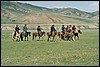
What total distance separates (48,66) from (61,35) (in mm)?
24358

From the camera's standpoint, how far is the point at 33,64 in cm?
1548

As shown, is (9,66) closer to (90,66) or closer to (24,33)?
(90,66)

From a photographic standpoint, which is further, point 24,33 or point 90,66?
point 24,33

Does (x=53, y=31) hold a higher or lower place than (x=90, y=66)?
lower

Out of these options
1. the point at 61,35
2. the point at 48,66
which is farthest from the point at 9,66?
the point at 61,35

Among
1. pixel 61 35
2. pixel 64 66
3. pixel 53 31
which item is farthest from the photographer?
pixel 61 35

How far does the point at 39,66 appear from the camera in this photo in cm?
1471

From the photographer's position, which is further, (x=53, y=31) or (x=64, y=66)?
(x=53, y=31)

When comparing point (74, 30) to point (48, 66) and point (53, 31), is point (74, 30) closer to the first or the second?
point (53, 31)

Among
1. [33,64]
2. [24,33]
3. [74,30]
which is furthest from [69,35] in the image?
[33,64]

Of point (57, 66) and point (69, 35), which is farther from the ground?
point (57, 66)

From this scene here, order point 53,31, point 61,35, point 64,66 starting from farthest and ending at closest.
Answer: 1. point 61,35
2. point 53,31
3. point 64,66

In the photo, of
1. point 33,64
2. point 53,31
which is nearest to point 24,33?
point 53,31

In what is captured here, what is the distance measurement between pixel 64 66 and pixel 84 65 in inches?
39.9
